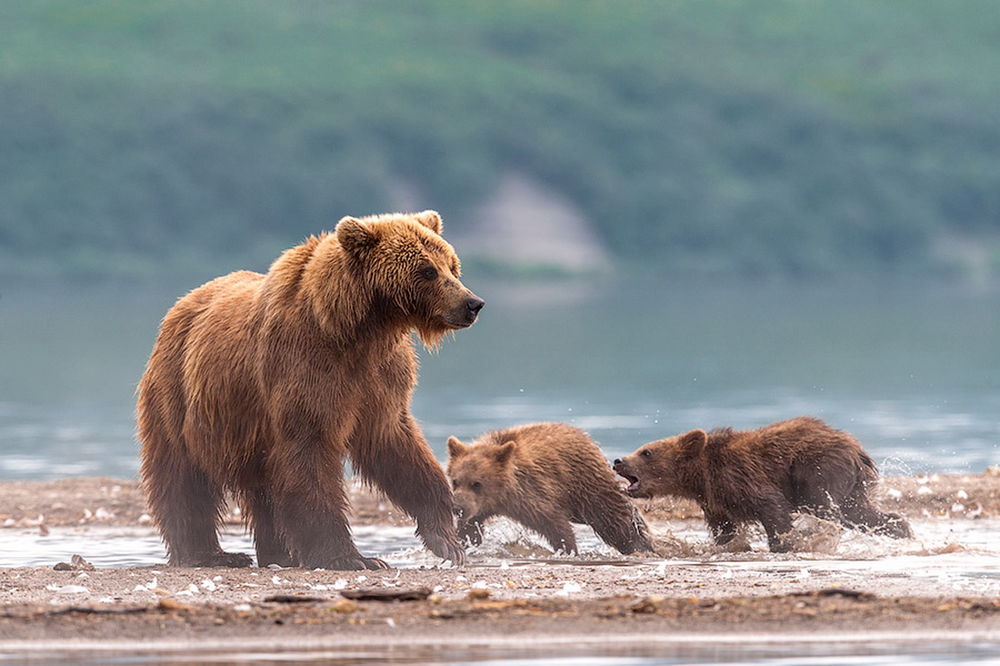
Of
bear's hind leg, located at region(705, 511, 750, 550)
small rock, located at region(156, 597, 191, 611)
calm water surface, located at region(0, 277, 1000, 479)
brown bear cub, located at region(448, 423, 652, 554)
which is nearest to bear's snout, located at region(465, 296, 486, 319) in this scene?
small rock, located at region(156, 597, 191, 611)

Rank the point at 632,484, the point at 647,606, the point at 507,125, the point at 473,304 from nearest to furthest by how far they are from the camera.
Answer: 1. the point at 647,606
2. the point at 473,304
3. the point at 632,484
4. the point at 507,125

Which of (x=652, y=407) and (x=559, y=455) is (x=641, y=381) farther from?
(x=559, y=455)

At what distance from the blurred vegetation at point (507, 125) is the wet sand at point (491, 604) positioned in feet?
457

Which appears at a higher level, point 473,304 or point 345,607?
point 473,304

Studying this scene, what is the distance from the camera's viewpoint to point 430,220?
10.7 metres

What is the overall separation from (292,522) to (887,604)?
10.9ft

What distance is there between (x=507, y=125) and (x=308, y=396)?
535 feet

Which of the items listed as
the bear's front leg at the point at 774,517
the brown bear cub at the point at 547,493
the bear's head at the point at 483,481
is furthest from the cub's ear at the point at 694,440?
the bear's head at the point at 483,481

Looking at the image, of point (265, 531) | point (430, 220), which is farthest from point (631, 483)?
point (430, 220)

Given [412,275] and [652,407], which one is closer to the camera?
[412,275]

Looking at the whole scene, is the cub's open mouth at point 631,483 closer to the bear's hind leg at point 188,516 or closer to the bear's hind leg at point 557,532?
the bear's hind leg at point 557,532

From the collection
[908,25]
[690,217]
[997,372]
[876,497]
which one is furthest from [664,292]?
[876,497]

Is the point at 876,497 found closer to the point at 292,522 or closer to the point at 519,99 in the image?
the point at 292,522

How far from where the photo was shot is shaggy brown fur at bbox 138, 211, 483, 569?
10.2 meters
